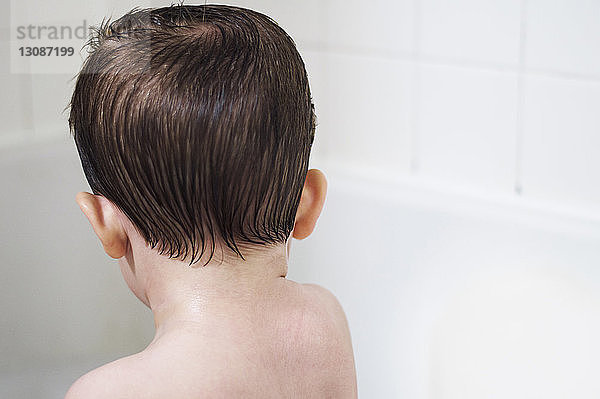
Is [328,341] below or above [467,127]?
below

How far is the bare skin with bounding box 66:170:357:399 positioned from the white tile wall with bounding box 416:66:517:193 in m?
0.53

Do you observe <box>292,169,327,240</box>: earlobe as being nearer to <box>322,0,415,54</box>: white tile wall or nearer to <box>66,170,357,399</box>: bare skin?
<box>66,170,357,399</box>: bare skin

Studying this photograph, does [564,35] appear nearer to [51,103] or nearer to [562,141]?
[562,141]

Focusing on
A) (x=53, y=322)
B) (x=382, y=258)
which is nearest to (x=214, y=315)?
(x=53, y=322)

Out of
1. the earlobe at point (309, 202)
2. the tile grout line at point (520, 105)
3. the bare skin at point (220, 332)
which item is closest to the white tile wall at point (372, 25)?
the tile grout line at point (520, 105)

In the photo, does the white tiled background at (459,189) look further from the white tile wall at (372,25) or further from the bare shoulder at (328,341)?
the bare shoulder at (328,341)

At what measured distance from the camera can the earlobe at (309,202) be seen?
81 centimetres

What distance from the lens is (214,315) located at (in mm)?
693

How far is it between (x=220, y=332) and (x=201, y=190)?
12cm

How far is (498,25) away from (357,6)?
0.23 metres

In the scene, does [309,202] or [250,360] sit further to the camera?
[309,202]

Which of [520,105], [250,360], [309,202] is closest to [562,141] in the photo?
[520,105]

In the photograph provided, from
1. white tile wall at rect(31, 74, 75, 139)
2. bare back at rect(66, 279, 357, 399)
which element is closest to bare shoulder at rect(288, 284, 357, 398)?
bare back at rect(66, 279, 357, 399)

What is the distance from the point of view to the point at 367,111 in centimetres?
134
